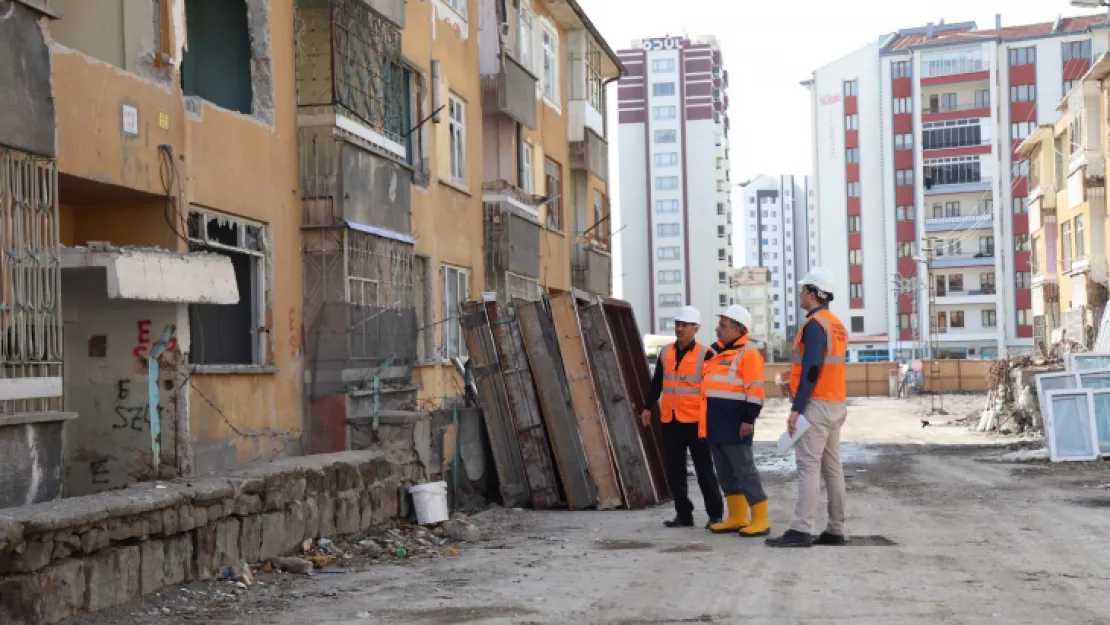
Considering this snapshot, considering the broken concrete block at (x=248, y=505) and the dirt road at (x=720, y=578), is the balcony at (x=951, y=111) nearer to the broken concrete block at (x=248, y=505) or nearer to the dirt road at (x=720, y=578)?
the dirt road at (x=720, y=578)

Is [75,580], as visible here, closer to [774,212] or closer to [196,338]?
[196,338]

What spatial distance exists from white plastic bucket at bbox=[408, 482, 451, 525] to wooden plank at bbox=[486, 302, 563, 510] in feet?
6.34

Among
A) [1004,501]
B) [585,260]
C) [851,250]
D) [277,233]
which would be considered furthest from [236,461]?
[851,250]

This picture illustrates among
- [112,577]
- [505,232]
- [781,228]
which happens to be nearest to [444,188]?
[505,232]

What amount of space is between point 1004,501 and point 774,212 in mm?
187215

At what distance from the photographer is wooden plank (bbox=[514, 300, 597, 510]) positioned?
14.6 metres

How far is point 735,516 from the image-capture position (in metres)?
11.9

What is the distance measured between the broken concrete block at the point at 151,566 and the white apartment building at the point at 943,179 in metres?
84.2

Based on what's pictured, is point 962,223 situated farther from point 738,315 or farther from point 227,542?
point 227,542

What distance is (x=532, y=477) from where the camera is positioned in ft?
48.9

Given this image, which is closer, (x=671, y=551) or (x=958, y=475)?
(x=671, y=551)

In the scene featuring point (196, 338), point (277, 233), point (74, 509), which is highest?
point (277, 233)

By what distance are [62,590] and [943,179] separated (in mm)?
93470

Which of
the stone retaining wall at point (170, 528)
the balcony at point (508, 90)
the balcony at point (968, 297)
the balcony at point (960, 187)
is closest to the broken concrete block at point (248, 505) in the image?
the stone retaining wall at point (170, 528)
